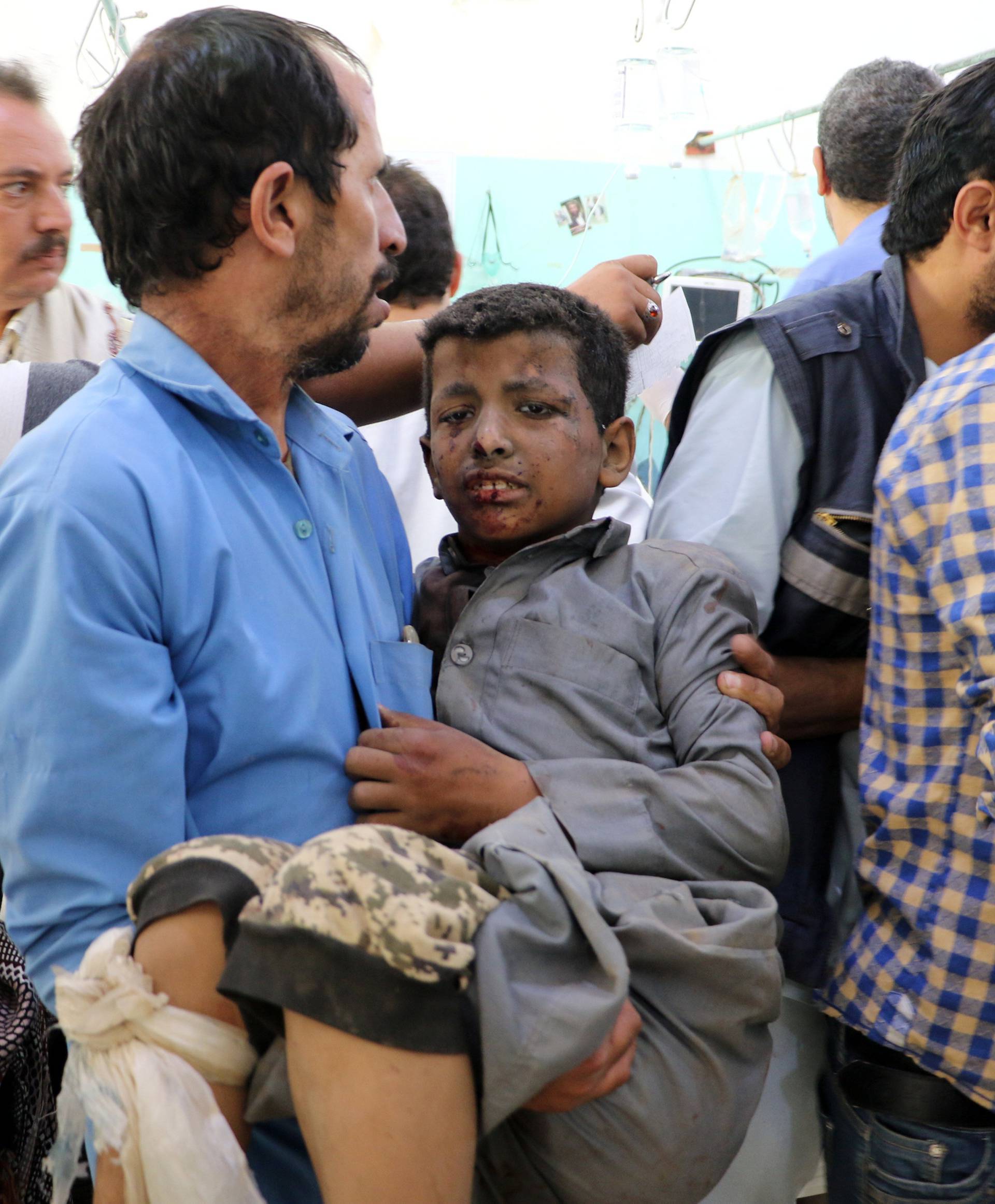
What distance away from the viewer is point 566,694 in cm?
147

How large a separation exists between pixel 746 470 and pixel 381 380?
2.56ft

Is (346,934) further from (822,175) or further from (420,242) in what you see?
(822,175)

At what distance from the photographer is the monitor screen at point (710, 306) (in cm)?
363

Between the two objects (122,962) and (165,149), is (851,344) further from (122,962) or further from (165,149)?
(122,962)

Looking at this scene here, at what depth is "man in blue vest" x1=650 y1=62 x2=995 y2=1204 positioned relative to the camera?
1.65 metres

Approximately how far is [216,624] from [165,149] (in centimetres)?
57

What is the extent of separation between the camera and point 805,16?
4.38m

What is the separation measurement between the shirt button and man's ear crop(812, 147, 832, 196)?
7.82ft

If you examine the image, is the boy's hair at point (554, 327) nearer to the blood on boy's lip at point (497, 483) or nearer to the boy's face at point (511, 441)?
the boy's face at point (511, 441)

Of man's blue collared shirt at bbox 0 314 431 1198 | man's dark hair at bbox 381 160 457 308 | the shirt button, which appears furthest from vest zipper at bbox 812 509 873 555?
man's dark hair at bbox 381 160 457 308

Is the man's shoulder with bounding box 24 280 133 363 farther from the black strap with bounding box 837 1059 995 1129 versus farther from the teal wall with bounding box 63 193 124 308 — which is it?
the black strap with bounding box 837 1059 995 1129

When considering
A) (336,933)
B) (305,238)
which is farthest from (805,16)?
(336,933)

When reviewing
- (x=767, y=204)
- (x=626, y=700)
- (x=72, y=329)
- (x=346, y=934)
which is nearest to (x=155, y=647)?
(x=346, y=934)

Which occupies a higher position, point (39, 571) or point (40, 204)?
point (40, 204)
